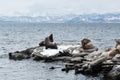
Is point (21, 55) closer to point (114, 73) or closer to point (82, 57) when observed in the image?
point (82, 57)

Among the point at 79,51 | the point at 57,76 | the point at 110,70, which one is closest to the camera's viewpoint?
the point at 110,70

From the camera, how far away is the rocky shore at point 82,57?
136ft

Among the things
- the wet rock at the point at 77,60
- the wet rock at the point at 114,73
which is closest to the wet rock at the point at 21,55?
the wet rock at the point at 77,60

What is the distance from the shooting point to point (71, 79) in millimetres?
41406

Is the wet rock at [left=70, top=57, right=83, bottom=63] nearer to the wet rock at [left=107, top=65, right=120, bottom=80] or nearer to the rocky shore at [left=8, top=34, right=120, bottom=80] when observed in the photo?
the rocky shore at [left=8, top=34, right=120, bottom=80]

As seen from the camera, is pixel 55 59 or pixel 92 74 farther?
pixel 55 59

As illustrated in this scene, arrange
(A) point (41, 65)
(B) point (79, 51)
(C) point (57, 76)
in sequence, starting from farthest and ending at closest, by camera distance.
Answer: (B) point (79, 51) < (A) point (41, 65) < (C) point (57, 76)

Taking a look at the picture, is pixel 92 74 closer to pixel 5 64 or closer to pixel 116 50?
pixel 116 50

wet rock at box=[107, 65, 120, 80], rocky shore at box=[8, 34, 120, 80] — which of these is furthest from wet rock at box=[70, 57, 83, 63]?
wet rock at box=[107, 65, 120, 80]

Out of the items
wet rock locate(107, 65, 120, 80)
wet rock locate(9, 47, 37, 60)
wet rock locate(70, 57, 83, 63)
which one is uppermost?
wet rock locate(9, 47, 37, 60)

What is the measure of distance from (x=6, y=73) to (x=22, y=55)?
1240 centimetres

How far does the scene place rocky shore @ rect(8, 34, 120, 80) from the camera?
136 ft

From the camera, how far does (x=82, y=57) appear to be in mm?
50438

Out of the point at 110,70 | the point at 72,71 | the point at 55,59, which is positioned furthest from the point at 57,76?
the point at 55,59
